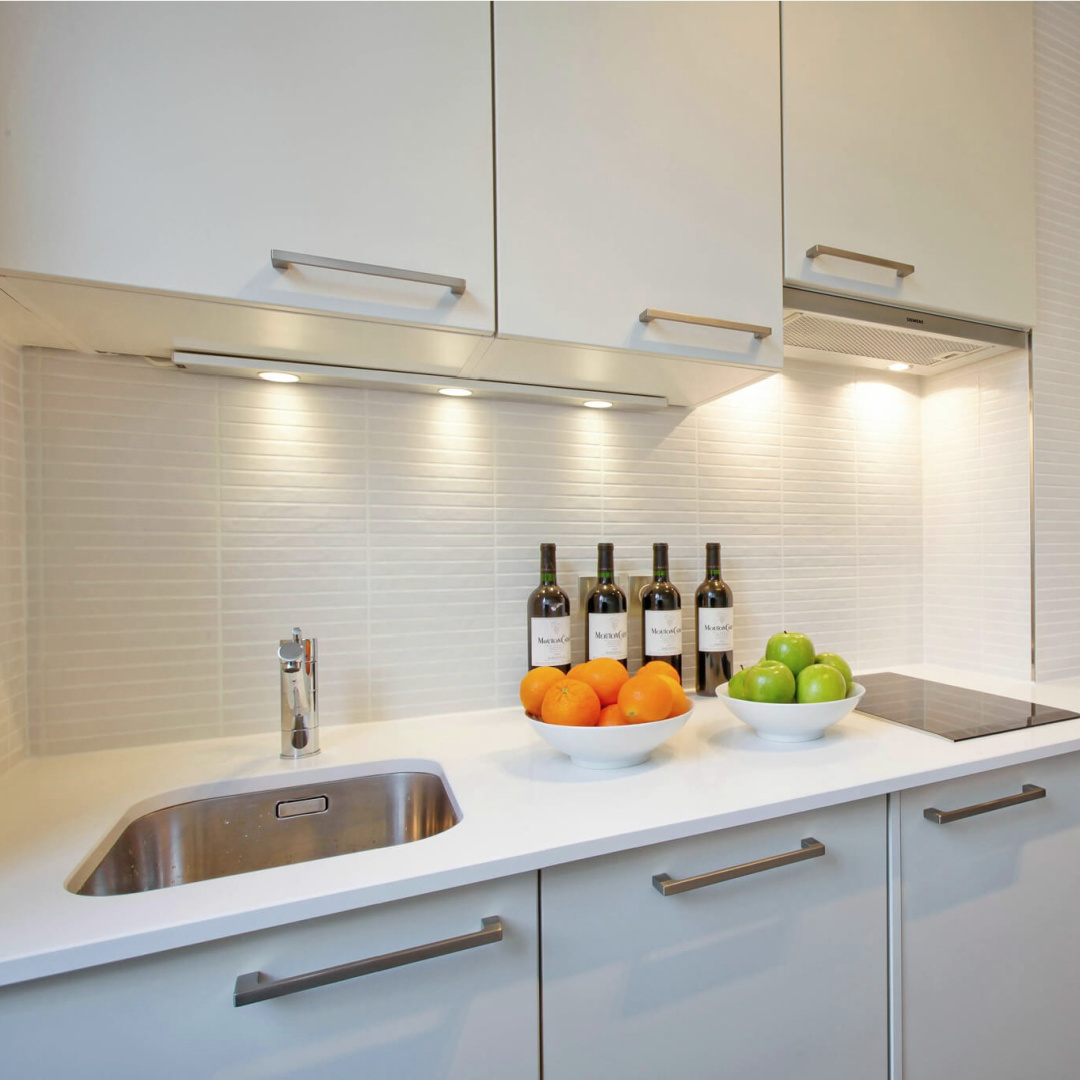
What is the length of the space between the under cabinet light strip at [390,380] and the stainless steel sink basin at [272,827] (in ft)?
2.29

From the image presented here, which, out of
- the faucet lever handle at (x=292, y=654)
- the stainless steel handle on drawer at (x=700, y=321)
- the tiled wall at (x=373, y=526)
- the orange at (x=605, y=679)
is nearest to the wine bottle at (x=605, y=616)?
the tiled wall at (x=373, y=526)

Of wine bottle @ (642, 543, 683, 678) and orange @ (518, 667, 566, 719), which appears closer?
orange @ (518, 667, 566, 719)

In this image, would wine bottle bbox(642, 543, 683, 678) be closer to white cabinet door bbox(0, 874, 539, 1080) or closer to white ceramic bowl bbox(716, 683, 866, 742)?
white ceramic bowl bbox(716, 683, 866, 742)

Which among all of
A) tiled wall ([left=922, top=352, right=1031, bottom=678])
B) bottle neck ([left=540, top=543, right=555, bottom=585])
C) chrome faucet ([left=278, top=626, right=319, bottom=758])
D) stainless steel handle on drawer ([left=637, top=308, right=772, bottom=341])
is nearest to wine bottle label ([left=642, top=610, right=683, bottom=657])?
bottle neck ([left=540, top=543, right=555, bottom=585])

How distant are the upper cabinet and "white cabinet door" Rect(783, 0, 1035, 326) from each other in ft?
0.26

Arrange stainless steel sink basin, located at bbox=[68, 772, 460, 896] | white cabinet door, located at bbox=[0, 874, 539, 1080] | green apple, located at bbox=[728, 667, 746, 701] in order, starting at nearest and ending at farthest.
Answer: white cabinet door, located at bbox=[0, 874, 539, 1080] → stainless steel sink basin, located at bbox=[68, 772, 460, 896] → green apple, located at bbox=[728, 667, 746, 701]

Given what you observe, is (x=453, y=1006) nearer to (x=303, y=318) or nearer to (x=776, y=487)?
(x=303, y=318)

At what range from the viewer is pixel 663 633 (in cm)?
128

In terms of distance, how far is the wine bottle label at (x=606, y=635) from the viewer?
1230mm

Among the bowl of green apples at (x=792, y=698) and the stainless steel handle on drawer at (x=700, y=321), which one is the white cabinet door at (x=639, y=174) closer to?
the stainless steel handle on drawer at (x=700, y=321)

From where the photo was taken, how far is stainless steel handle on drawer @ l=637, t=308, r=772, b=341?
986 mm

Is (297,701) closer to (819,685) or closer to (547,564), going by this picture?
(547,564)

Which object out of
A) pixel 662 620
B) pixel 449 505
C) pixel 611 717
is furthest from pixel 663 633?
pixel 449 505

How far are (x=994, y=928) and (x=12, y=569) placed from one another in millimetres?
1695
